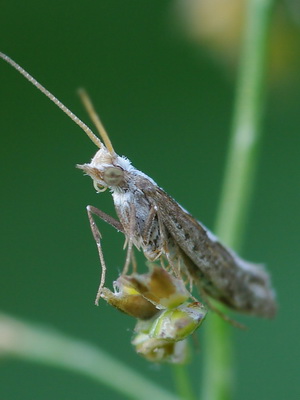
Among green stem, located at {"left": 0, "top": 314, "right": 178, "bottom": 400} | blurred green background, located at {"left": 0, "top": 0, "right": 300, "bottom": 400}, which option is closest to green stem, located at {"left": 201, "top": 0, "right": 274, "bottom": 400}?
green stem, located at {"left": 0, "top": 314, "right": 178, "bottom": 400}

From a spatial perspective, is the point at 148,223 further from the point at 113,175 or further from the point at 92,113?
the point at 92,113

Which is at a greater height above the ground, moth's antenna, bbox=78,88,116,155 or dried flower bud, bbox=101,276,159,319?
moth's antenna, bbox=78,88,116,155

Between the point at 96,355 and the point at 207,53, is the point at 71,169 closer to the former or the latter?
the point at 207,53

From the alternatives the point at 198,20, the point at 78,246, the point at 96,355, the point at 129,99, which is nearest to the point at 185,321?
the point at 96,355

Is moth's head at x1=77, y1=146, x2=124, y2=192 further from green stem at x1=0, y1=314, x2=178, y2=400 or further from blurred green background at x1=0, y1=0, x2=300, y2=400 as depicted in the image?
blurred green background at x1=0, y1=0, x2=300, y2=400

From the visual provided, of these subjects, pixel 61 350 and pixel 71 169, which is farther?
pixel 71 169

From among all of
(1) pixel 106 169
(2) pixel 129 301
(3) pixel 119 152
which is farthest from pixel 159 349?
(3) pixel 119 152

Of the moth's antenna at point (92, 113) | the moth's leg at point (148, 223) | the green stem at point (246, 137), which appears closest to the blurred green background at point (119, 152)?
the green stem at point (246, 137)
